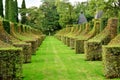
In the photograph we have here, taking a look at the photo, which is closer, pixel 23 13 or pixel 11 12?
pixel 11 12

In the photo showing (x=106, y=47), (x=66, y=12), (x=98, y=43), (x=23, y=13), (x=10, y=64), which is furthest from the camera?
(x=66, y=12)

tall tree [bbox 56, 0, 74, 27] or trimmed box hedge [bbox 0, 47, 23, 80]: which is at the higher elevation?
trimmed box hedge [bbox 0, 47, 23, 80]

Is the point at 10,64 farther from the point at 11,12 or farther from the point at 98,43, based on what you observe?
the point at 11,12

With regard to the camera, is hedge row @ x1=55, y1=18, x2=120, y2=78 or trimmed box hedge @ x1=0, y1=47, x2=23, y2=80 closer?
trimmed box hedge @ x1=0, y1=47, x2=23, y2=80

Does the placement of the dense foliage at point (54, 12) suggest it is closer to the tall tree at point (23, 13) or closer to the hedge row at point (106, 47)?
the tall tree at point (23, 13)

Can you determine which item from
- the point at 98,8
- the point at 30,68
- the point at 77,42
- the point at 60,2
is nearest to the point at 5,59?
the point at 30,68

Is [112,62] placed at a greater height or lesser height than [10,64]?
lesser

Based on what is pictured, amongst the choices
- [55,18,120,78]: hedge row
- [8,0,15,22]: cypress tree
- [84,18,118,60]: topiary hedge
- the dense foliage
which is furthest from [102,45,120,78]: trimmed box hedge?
[8,0,15,22]: cypress tree

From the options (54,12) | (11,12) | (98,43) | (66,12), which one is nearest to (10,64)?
(98,43)

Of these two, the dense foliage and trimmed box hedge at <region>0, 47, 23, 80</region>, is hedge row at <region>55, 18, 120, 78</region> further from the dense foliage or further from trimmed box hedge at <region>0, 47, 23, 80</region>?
the dense foliage

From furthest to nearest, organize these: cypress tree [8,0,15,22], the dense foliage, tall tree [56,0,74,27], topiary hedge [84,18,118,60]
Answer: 1. tall tree [56,0,74,27]
2. cypress tree [8,0,15,22]
3. the dense foliage
4. topiary hedge [84,18,118,60]

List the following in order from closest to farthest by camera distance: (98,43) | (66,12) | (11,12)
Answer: (98,43) < (11,12) < (66,12)

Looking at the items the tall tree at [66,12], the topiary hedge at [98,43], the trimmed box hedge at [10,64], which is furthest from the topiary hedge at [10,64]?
the tall tree at [66,12]

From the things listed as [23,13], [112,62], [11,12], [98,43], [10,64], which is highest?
[10,64]
